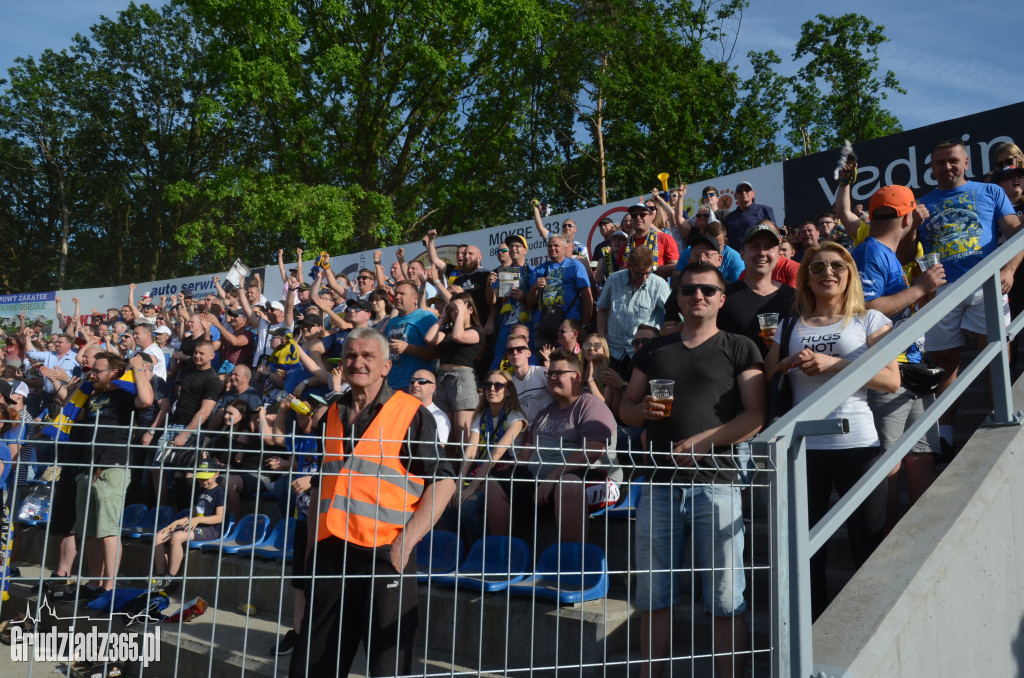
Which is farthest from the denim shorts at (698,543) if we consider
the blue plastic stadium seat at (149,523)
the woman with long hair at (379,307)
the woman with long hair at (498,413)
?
the woman with long hair at (379,307)

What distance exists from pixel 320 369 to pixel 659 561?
5025mm

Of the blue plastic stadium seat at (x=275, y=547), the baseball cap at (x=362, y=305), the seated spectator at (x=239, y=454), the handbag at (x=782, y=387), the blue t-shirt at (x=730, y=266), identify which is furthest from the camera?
the baseball cap at (x=362, y=305)

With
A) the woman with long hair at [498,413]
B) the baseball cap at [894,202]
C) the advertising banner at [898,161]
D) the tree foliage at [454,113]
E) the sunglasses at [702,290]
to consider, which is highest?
the tree foliage at [454,113]

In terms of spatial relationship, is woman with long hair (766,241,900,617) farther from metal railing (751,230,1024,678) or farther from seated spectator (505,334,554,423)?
seated spectator (505,334,554,423)

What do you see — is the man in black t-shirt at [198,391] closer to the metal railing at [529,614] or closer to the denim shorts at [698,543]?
the metal railing at [529,614]

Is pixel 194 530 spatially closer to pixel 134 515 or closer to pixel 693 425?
pixel 134 515

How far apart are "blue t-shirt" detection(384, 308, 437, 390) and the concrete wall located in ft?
16.2

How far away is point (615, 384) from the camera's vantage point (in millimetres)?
6055

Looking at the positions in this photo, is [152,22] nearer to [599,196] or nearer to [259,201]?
[259,201]

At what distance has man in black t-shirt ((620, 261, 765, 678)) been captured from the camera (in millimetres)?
3094

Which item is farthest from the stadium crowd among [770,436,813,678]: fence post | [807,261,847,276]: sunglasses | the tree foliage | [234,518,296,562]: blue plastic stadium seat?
the tree foliage

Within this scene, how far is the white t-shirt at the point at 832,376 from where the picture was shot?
361 centimetres

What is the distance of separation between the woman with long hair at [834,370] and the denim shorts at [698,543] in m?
0.62

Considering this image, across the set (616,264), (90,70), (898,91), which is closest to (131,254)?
(90,70)
